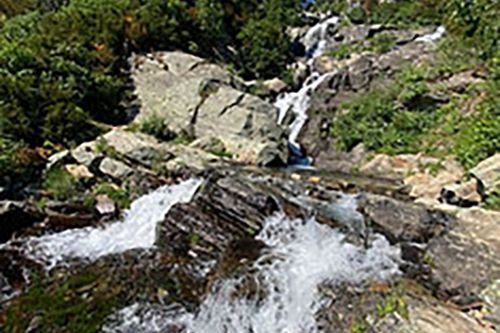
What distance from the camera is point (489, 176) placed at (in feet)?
32.8

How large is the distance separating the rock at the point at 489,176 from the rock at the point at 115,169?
1000 cm

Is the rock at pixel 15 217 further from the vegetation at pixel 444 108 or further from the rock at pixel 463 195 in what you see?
the vegetation at pixel 444 108

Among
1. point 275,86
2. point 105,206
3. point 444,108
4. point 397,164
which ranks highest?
point 105,206

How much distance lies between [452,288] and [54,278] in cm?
774

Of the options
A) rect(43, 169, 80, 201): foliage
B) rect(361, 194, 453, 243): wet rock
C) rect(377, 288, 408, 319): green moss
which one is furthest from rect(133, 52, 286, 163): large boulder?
rect(377, 288, 408, 319): green moss

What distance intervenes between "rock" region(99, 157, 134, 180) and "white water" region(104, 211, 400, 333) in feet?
22.1

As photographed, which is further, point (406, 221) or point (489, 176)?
point (489, 176)

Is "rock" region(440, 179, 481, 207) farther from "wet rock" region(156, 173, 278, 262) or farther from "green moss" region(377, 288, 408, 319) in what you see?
"green moss" region(377, 288, 408, 319)

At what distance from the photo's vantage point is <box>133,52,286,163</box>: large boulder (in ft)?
59.1

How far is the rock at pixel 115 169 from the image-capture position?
1428cm

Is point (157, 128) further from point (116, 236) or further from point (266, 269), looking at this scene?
point (266, 269)

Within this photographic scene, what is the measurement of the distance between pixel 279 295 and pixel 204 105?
12.5 m

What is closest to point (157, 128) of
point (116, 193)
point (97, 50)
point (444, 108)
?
point (116, 193)

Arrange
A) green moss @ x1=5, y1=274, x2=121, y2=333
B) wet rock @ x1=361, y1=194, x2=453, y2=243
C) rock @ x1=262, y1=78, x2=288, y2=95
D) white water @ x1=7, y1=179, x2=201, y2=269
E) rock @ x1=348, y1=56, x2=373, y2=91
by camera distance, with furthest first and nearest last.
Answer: rock @ x1=262, y1=78, x2=288, y2=95 < rock @ x1=348, y1=56, x2=373, y2=91 < white water @ x1=7, y1=179, x2=201, y2=269 < wet rock @ x1=361, y1=194, x2=453, y2=243 < green moss @ x1=5, y1=274, x2=121, y2=333
